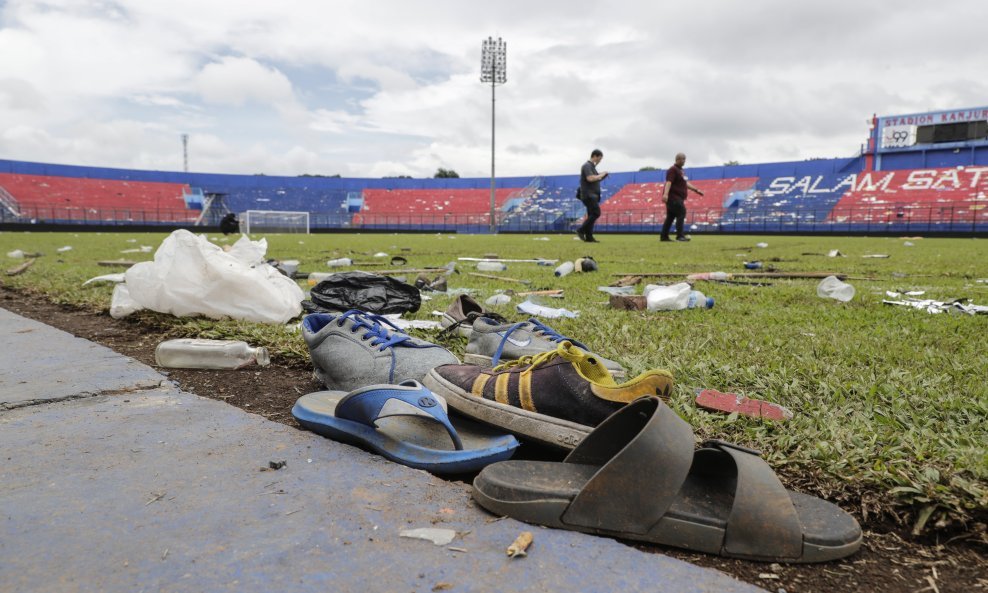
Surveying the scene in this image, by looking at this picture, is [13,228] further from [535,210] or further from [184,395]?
[184,395]

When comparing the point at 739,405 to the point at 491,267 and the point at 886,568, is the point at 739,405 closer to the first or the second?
the point at 886,568

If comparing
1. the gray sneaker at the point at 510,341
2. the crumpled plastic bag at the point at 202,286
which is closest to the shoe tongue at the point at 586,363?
the gray sneaker at the point at 510,341

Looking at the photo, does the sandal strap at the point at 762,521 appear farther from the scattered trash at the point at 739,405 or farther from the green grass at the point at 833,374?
the scattered trash at the point at 739,405

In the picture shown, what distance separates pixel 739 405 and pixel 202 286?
2.21m

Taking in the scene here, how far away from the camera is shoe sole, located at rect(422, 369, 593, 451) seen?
1186 mm

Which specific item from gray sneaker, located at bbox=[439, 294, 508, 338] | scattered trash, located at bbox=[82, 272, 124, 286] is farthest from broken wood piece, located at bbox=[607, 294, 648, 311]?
scattered trash, located at bbox=[82, 272, 124, 286]

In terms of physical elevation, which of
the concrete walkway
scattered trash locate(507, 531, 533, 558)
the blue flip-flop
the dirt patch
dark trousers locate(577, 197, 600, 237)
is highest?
dark trousers locate(577, 197, 600, 237)

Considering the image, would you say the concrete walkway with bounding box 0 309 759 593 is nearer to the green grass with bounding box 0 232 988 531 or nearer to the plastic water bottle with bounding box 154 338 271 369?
the green grass with bounding box 0 232 988 531

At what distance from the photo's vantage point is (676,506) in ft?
3.11

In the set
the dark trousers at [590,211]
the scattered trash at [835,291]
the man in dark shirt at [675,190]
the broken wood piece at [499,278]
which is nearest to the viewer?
the scattered trash at [835,291]

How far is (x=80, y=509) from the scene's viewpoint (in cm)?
92

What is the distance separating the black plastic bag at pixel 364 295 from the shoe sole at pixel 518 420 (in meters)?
1.44

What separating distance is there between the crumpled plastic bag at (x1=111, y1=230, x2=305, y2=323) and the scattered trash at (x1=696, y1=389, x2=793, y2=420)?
1.85m

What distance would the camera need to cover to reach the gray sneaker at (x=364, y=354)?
1553 millimetres
